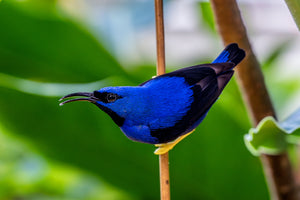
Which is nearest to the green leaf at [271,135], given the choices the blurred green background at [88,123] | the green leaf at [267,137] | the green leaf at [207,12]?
the green leaf at [267,137]

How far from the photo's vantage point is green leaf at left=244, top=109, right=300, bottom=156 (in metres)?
0.38

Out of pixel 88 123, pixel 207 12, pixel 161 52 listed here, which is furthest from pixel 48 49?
pixel 161 52

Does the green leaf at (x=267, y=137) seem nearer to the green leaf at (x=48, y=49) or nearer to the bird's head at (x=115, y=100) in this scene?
the bird's head at (x=115, y=100)

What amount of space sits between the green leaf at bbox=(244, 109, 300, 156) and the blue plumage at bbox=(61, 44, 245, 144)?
2.9 inches

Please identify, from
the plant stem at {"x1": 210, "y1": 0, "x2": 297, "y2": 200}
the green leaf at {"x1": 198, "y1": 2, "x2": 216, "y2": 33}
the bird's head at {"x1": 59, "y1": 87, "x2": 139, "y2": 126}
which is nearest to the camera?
the bird's head at {"x1": 59, "y1": 87, "x2": 139, "y2": 126}

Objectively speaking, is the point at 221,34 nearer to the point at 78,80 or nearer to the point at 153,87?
the point at 153,87

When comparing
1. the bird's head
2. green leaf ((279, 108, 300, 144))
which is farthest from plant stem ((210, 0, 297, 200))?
the bird's head

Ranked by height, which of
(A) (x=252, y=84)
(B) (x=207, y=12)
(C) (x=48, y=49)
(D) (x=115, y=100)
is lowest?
(D) (x=115, y=100)

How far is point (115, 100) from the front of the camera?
312mm

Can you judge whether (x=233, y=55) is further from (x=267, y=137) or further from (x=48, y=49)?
(x=48, y=49)

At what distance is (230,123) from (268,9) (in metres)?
1.63

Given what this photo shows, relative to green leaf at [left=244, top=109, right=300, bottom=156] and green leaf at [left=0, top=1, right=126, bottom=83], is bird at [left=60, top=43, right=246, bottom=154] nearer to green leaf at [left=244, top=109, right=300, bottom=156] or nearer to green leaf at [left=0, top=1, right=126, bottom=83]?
green leaf at [left=244, top=109, right=300, bottom=156]

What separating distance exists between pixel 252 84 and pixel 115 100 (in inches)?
9.8

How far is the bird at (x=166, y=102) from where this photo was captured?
316 mm
